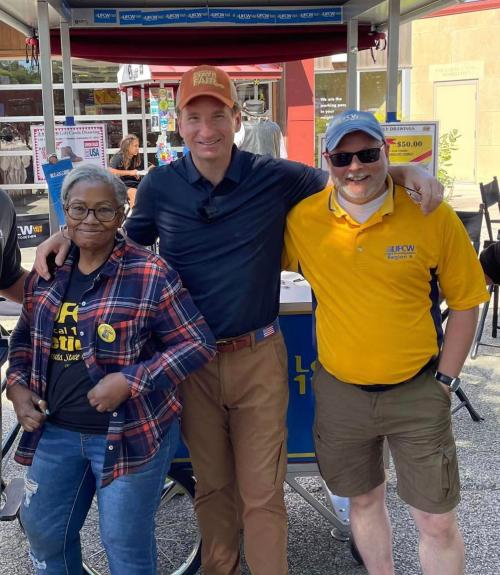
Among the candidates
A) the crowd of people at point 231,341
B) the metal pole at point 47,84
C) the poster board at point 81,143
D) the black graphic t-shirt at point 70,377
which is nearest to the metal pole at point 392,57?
the crowd of people at point 231,341

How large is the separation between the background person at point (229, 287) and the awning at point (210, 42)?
2.11m

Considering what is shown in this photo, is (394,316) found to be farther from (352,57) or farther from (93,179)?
(352,57)

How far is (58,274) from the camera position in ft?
7.15

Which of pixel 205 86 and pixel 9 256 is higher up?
pixel 205 86

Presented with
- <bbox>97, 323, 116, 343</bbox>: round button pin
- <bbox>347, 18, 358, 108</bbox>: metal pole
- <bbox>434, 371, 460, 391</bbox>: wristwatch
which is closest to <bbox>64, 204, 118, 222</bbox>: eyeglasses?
<bbox>97, 323, 116, 343</bbox>: round button pin

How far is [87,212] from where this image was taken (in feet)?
6.97

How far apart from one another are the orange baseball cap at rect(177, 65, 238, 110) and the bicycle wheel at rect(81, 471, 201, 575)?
61.6 inches

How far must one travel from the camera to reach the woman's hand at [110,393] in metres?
2.02

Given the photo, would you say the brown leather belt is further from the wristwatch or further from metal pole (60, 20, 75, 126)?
metal pole (60, 20, 75, 126)

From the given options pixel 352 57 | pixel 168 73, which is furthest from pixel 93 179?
pixel 168 73

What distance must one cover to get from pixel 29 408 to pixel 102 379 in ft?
0.89

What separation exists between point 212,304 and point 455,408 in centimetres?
287

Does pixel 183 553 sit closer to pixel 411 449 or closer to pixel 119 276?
pixel 411 449

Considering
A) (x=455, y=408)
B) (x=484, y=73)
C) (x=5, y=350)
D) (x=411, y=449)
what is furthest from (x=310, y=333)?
(x=484, y=73)
